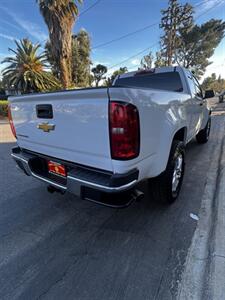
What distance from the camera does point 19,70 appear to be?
57.4ft

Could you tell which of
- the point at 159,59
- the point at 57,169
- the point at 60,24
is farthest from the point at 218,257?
the point at 159,59

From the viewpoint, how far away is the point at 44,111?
7.30 feet

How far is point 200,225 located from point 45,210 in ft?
6.96

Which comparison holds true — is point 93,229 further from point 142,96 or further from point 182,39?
point 182,39

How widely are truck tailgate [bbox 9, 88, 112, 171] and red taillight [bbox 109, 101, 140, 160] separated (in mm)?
62

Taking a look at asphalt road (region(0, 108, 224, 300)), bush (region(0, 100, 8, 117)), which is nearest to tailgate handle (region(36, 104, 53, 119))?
asphalt road (region(0, 108, 224, 300))

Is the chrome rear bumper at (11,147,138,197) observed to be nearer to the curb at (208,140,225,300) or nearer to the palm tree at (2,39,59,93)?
the curb at (208,140,225,300)

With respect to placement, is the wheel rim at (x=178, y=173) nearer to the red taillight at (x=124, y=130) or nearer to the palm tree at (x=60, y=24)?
the red taillight at (x=124, y=130)

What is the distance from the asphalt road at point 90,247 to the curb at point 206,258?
7cm

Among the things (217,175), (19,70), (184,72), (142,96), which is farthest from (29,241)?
(19,70)

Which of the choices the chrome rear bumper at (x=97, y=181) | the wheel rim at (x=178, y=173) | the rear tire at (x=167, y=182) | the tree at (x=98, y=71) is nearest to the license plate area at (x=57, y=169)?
the chrome rear bumper at (x=97, y=181)

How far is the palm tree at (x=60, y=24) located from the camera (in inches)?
495

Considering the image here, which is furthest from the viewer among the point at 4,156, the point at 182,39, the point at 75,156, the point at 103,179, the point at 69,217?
the point at 182,39

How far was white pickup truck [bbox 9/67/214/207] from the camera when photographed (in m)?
1.71
